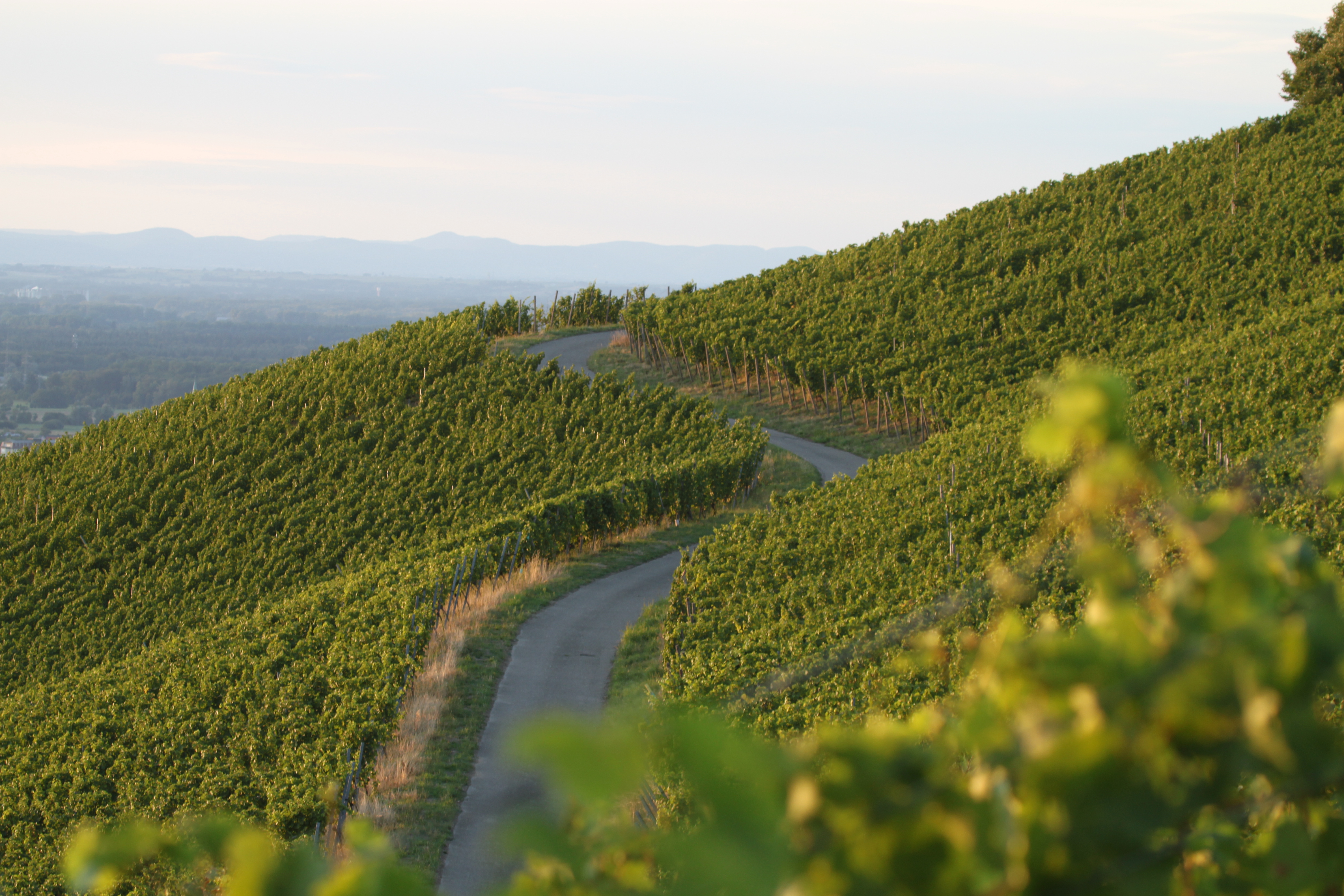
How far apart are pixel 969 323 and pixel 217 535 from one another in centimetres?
2609

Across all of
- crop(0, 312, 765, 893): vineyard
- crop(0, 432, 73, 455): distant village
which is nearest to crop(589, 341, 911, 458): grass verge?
crop(0, 312, 765, 893): vineyard

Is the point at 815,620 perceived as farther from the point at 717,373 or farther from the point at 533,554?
the point at 717,373

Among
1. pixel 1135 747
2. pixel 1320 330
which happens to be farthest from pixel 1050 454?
pixel 1320 330

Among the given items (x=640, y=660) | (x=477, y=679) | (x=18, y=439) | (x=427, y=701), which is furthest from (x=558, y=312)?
(x=18, y=439)

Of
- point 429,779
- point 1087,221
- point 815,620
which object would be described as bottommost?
point 429,779

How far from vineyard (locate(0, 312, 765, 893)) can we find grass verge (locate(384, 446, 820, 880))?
71cm

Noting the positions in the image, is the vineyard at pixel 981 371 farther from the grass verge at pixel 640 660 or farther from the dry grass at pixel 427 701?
the dry grass at pixel 427 701

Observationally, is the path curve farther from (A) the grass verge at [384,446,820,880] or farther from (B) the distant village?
(B) the distant village

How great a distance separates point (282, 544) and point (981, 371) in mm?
22246

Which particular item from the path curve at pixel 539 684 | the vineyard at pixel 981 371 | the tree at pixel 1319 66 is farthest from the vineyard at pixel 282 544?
the tree at pixel 1319 66

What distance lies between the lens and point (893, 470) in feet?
72.7

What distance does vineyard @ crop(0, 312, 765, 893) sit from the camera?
46.7ft

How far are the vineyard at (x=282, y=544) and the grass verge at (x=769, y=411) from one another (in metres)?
2.90

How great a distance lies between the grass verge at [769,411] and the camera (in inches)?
1304
